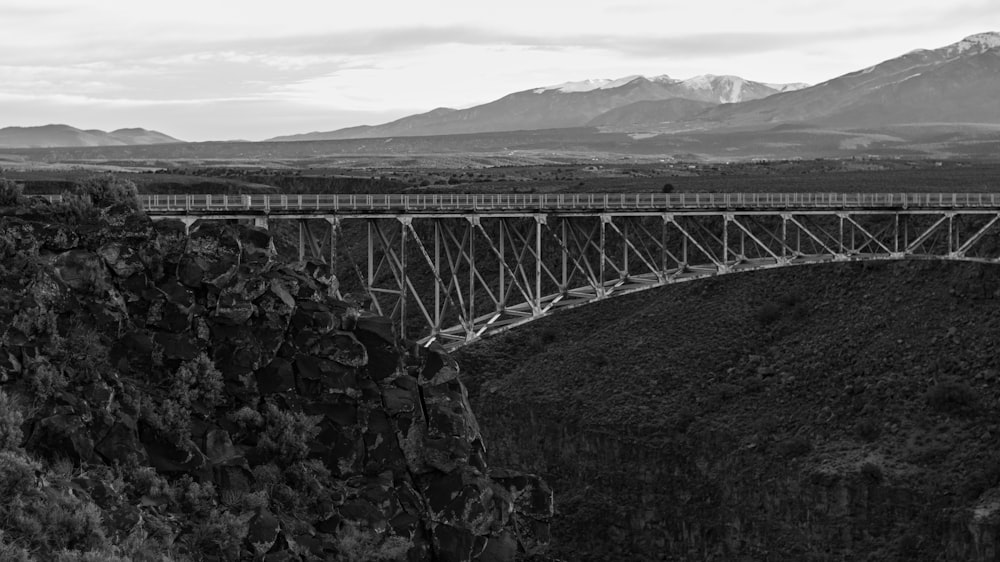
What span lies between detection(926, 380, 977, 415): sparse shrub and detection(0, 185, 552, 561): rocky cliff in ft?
103

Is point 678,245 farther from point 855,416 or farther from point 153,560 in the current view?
point 153,560

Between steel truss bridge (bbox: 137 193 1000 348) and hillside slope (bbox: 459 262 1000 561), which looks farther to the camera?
hillside slope (bbox: 459 262 1000 561)

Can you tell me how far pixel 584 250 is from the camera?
3027 inches

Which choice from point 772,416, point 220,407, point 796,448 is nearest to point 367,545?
point 220,407

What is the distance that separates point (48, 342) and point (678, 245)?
7349 centimetres

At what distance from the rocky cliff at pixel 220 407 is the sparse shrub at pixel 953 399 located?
31.3 metres

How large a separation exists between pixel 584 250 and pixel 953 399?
2326cm

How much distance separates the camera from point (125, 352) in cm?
5416

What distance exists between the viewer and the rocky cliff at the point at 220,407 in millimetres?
48312

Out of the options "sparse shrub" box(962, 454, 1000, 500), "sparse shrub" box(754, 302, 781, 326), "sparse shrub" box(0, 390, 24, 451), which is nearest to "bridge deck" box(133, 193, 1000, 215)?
"sparse shrub" box(754, 302, 781, 326)

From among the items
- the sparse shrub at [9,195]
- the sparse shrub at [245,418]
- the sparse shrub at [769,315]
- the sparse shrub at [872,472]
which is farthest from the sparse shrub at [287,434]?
the sparse shrub at [769,315]

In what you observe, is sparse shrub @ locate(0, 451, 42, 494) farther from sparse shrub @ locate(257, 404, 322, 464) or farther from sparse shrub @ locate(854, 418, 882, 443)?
sparse shrub @ locate(854, 418, 882, 443)

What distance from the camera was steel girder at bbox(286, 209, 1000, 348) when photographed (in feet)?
239

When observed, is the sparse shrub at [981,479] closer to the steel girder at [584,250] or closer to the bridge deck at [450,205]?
the steel girder at [584,250]
